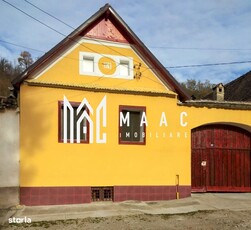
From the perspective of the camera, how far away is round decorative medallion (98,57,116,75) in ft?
38.2

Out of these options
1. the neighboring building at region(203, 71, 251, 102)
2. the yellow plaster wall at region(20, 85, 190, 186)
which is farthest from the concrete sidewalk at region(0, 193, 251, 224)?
the neighboring building at region(203, 71, 251, 102)

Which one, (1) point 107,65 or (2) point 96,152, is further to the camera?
(1) point 107,65

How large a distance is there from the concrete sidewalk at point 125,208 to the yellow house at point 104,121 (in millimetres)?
391

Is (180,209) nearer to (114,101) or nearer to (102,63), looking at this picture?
(114,101)

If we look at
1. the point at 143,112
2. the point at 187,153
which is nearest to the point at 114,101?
the point at 143,112

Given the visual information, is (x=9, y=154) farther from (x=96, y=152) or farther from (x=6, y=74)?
(x=6, y=74)

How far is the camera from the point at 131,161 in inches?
457

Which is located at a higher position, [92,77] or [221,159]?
[92,77]

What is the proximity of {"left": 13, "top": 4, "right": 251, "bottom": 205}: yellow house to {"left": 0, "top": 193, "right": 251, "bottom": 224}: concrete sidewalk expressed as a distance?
39 centimetres

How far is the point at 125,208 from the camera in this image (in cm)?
1043

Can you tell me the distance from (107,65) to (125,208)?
4910mm

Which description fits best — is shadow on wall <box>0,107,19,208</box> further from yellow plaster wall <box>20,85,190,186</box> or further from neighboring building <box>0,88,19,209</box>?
yellow plaster wall <box>20,85,190,186</box>

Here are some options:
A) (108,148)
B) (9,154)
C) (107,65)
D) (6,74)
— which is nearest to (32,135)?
(9,154)

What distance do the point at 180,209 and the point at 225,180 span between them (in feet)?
12.3
